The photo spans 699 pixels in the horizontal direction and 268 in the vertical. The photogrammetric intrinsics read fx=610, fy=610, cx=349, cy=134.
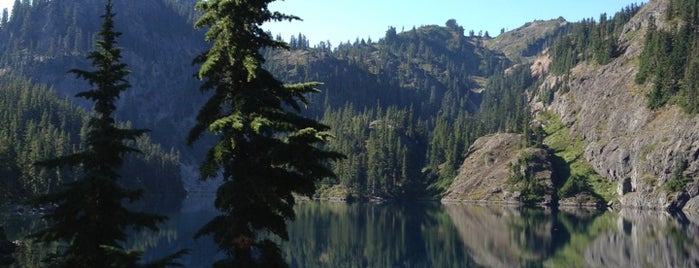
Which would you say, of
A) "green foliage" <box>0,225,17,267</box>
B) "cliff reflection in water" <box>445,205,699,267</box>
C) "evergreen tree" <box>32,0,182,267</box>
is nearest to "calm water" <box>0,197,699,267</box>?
"cliff reflection in water" <box>445,205,699,267</box>

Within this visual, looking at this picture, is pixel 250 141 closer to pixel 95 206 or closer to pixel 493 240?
pixel 95 206

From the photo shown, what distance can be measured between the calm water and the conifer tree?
59714mm

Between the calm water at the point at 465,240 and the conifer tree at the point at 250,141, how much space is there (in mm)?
59714

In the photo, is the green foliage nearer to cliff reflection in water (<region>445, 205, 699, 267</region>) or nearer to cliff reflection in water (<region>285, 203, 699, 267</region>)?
cliff reflection in water (<region>285, 203, 699, 267</region>)

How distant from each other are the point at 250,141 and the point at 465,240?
105 meters


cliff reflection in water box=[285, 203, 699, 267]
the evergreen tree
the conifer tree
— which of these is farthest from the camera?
cliff reflection in water box=[285, 203, 699, 267]

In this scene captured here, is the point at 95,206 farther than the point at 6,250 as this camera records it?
No

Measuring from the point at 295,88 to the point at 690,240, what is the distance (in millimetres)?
115176

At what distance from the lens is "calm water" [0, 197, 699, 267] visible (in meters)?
95.2

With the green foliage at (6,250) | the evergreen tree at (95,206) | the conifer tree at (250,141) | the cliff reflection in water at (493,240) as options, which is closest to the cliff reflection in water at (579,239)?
the cliff reflection in water at (493,240)

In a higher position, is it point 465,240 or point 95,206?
point 95,206

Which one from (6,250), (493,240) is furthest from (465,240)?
(6,250)

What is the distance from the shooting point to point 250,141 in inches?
770

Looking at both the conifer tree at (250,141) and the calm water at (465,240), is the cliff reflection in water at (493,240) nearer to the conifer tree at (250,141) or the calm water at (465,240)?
the calm water at (465,240)
